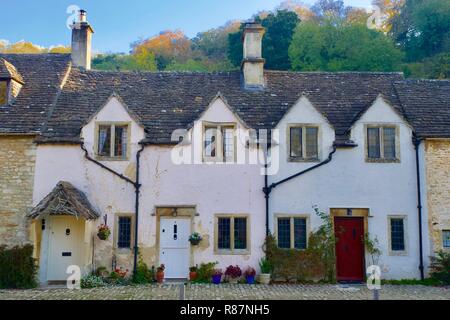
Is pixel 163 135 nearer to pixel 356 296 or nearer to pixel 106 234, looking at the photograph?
pixel 106 234

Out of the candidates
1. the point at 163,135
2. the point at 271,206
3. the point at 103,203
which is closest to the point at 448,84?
the point at 271,206

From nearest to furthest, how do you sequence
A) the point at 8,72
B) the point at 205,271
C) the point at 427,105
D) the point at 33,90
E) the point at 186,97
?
the point at 205,271 → the point at 8,72 → the point at 427,105 → the point at 33,90 → the point at 186,97

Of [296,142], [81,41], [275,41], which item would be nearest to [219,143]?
[296,142]

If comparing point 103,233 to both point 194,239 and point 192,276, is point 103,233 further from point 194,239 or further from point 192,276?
point 192,276

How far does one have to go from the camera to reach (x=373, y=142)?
18.5 m

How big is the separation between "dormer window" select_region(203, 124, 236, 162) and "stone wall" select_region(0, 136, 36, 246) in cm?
699

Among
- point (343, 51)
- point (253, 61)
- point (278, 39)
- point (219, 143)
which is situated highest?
point (278, 39)

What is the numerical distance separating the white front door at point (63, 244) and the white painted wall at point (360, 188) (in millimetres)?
7799

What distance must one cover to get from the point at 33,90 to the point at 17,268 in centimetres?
826

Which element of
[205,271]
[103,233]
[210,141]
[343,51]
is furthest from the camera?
[343,51]

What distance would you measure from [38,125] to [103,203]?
166 inches

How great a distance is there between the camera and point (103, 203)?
17.7 meters

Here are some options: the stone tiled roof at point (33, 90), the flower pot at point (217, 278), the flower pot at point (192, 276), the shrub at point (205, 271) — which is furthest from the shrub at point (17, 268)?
the flower pot at point (217, 278)

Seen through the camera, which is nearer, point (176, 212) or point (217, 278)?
point (217, 278)
